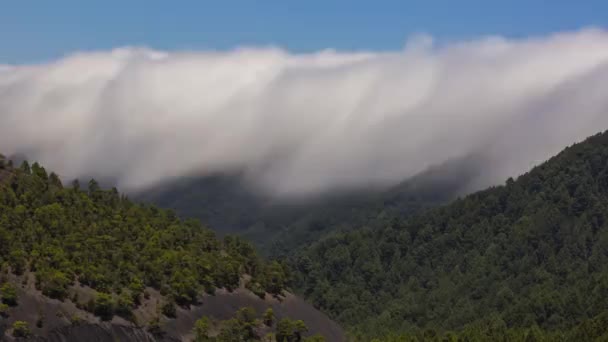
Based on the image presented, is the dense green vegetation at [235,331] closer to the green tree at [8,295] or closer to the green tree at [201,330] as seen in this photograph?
the green tree at [201,330]

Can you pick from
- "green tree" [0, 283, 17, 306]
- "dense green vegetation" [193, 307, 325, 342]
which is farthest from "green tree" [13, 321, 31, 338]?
"dense green vegetation" [193, 307, 325, 342]

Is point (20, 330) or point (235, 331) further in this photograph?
point (235, 331)

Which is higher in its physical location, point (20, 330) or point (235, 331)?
point (20, 330)

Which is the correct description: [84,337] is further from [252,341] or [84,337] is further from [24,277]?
[252,341]

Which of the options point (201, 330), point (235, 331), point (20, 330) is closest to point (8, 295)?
point (20, 330)

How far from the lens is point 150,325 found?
7279 inches

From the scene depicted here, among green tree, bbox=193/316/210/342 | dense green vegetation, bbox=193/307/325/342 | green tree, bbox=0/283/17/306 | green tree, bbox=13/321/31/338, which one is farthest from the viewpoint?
dense green vegetation, bbox=193/307/325/342

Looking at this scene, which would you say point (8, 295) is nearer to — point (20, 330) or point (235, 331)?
point (20, 330)

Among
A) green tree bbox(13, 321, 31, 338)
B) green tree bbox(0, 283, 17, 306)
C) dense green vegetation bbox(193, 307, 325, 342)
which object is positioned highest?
green tree bbox(0, 283, 17, 306)

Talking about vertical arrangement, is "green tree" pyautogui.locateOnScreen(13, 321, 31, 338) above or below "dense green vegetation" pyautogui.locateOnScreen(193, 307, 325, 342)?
above

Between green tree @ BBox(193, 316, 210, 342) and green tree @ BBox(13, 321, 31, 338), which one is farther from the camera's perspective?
green tree @ BBox(193, 316, 210, 342)

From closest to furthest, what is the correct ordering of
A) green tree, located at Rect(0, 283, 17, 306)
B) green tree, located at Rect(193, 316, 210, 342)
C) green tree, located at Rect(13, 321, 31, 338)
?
green tree, located at Rect(13, 321, 31, 338), green tree, located at Rect(0, 283, 17, 306), green tree, located at Rect(193, 316, 210, 342)

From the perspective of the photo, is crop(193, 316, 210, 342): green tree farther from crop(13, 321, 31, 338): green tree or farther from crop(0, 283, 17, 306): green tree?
crop(0, 283, 17, 306): green tree

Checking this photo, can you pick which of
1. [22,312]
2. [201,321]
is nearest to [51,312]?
[22,312]
